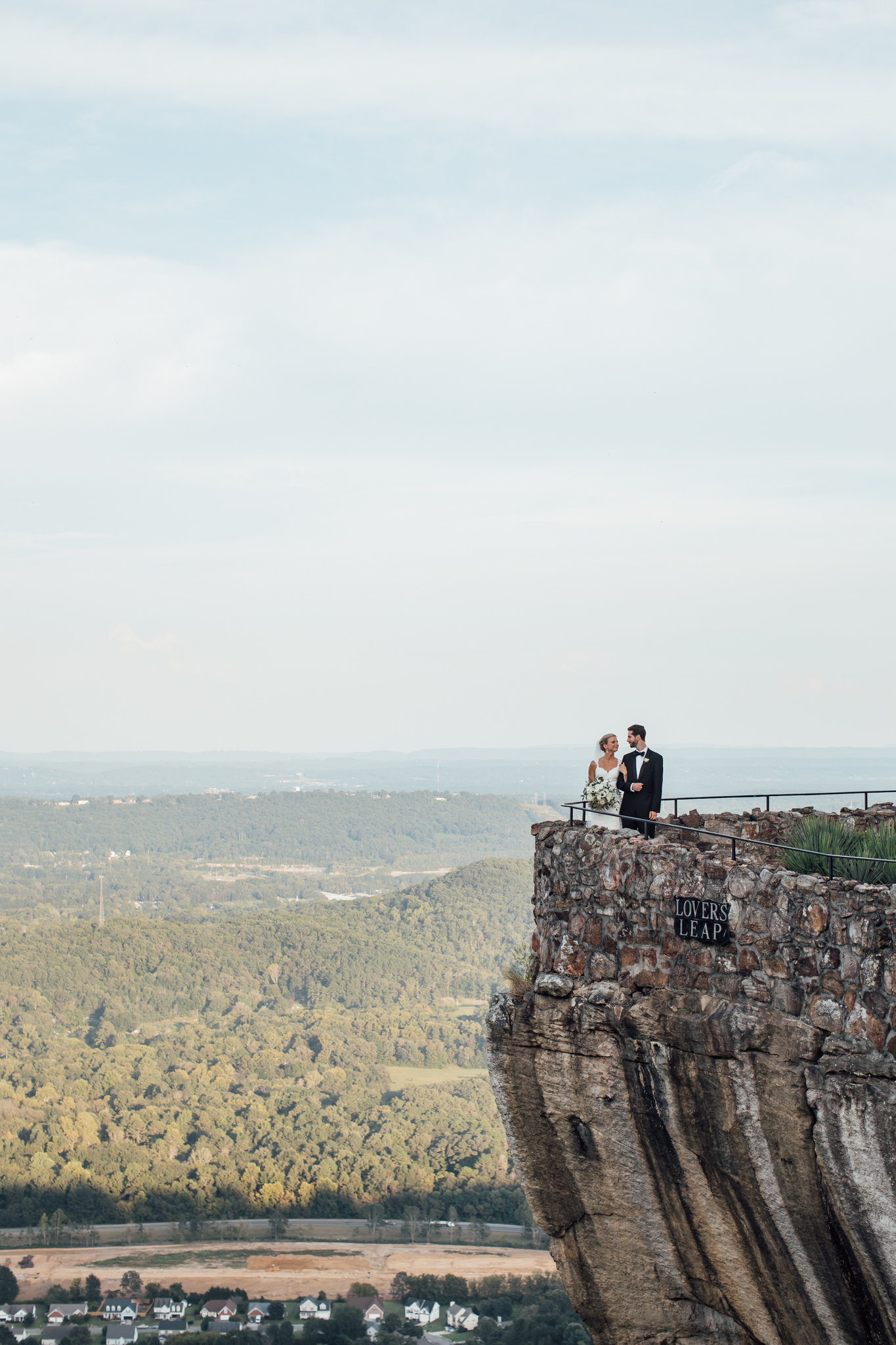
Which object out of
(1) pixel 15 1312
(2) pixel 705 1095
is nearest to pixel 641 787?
(2) pixel 705 1095

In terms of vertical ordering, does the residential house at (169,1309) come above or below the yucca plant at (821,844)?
below

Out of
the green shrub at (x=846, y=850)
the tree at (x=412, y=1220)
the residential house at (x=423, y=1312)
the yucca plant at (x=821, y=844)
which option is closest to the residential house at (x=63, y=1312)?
the residential house at (x=423, y=1312)

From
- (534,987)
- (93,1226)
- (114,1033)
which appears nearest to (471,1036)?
(114,1033)

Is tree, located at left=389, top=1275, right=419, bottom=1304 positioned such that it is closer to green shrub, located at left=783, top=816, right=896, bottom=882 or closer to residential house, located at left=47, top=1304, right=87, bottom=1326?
residential house, located at left=47, top=1304, right=87, bottom=1326

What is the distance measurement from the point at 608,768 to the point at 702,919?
2531 millimetres

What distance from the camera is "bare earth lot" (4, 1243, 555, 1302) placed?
70.7m

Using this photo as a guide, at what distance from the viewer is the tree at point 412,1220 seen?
78.7 metres

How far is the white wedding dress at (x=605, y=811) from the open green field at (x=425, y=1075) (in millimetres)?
115831

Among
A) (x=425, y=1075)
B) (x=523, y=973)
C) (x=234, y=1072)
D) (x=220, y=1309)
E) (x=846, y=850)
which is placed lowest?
(x=425, y=1075)

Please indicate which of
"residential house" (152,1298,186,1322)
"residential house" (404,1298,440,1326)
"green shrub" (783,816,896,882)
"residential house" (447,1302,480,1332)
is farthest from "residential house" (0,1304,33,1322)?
"green shrub" (783,816,896,882)

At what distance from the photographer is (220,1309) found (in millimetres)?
65875

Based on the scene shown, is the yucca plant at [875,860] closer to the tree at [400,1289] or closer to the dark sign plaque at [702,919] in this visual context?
the dark sign plaque at [702,919]

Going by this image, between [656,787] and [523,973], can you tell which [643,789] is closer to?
[656,787]

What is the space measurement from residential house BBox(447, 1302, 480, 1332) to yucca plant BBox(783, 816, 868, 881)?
62.6 m
